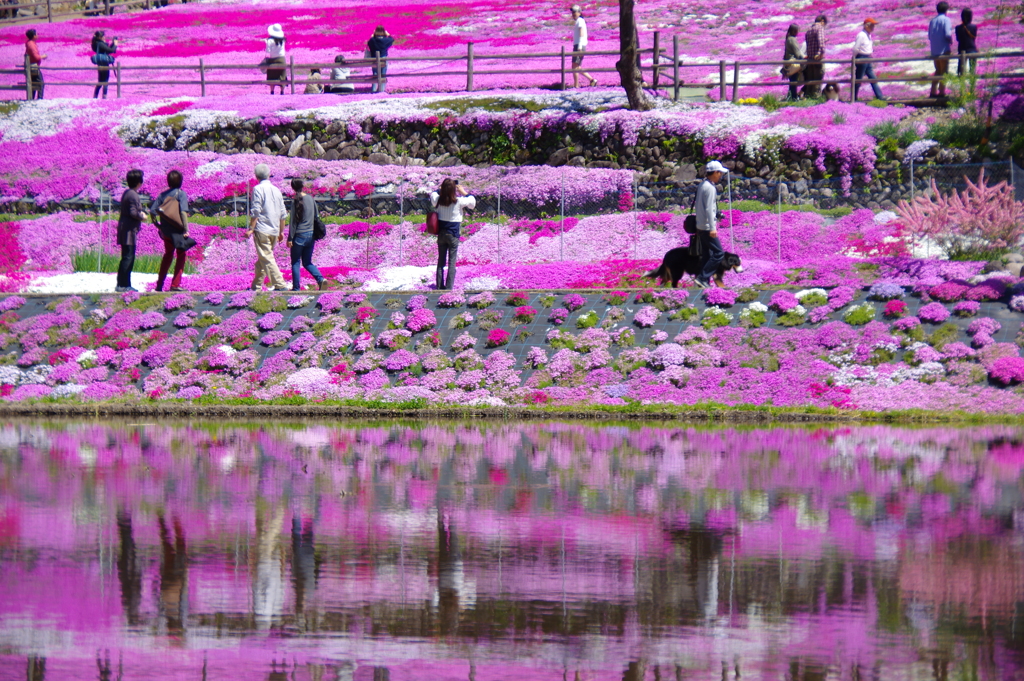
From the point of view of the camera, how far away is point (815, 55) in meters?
33.2

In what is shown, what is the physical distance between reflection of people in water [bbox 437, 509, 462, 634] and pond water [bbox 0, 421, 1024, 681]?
2 centimetres

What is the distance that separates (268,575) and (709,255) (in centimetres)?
1245

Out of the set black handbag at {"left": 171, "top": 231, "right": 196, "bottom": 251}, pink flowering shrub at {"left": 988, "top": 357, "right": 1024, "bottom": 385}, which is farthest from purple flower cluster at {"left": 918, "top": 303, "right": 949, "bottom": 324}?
black handbag at {"left": 171, "top": 231, "right": 196, "bottom": 251}

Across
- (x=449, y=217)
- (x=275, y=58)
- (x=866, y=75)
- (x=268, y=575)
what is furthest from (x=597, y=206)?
(x=268, y=575)

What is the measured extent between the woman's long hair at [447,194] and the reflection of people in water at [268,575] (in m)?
10.6

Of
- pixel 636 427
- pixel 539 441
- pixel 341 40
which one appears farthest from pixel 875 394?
pixel 341 40

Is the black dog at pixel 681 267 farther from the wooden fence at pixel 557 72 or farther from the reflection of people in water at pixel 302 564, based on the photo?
the wooden fence at pixel 557 72

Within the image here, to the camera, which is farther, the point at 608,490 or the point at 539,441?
the point at 539,441

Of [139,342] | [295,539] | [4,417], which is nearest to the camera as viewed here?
[295,539]

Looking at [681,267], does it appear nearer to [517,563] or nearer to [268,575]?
[517,563]

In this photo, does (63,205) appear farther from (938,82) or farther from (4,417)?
(938,82)

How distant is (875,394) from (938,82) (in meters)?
18.6

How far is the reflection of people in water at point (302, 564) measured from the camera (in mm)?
7137

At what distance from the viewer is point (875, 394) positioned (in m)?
15.6
